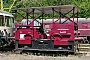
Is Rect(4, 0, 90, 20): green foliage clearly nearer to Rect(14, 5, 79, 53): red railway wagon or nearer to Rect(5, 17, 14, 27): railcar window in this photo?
Rect(5, 17, 14, 27): railcar window

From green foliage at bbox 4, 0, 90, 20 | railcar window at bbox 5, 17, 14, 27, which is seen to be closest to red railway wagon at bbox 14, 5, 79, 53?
railcar window at bbox 5, 17, 14, 27

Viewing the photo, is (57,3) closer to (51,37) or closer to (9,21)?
(9,21)

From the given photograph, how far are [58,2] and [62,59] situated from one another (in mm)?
23631

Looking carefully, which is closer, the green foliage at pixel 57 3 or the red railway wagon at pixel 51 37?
the red railway wagon at pixel 51 37

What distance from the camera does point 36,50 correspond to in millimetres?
15562

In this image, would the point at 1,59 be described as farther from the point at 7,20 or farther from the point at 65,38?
the point at 7,20

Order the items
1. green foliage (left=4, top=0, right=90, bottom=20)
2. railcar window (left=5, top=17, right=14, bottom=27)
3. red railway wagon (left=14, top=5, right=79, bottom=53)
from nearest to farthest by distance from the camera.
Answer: red railway wagon (left=14, top=5, right=79, bottom=53)
railcar window (left=5, top=17, right=14, bottom=27)
green foliage (left=4, top=0, right=90, bottom=20)

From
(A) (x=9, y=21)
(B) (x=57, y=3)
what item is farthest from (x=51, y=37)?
(B) (x=57, y=3)

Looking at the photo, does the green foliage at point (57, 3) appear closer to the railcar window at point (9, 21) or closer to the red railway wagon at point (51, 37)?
the railcar window at point (9, 21)

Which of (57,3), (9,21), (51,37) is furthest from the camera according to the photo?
(57,3)

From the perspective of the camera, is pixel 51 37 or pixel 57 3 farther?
pixel 57 3

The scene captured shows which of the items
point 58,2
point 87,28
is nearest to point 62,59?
point 87,28

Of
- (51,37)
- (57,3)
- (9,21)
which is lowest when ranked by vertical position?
(51,37)

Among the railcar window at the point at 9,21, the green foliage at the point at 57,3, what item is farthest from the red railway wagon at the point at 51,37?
the green foliage at the point at 57,3
